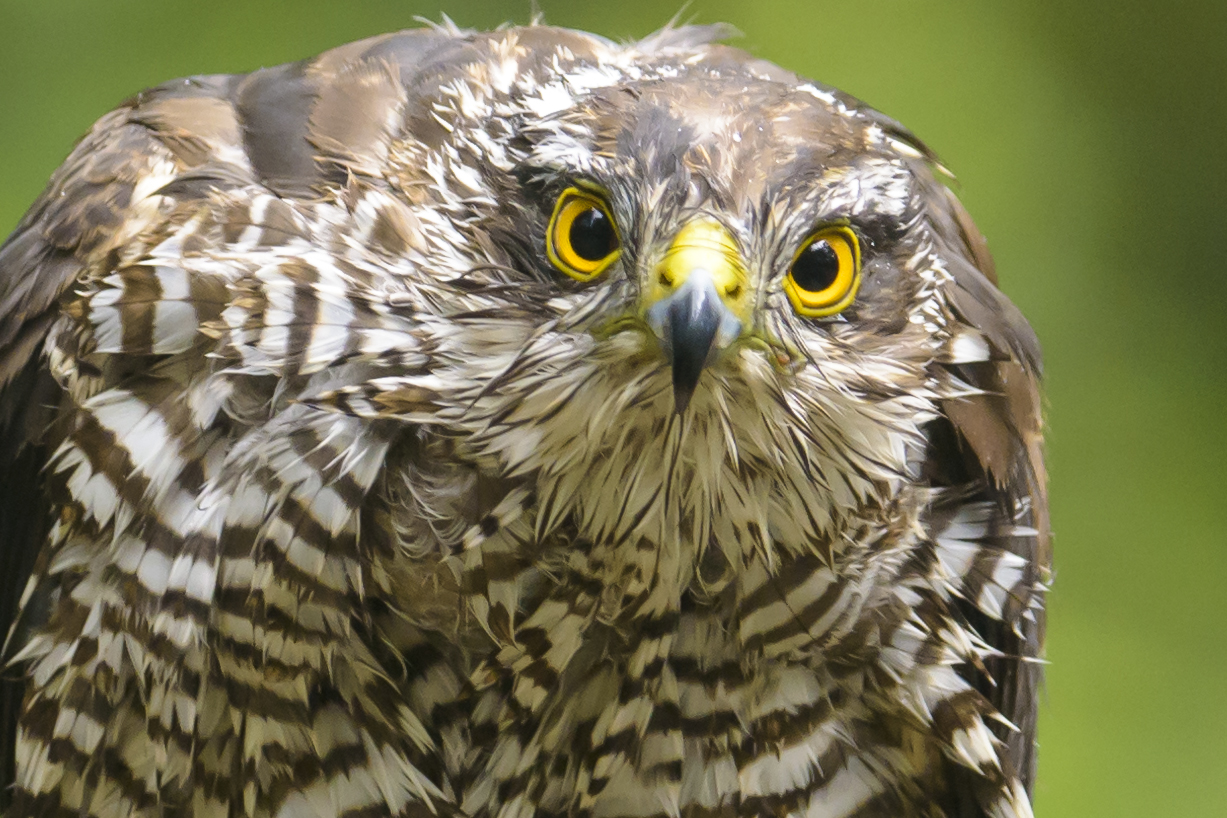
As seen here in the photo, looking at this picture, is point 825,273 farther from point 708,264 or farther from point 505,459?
point 505,459

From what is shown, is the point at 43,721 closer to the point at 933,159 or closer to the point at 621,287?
the point at 621,287

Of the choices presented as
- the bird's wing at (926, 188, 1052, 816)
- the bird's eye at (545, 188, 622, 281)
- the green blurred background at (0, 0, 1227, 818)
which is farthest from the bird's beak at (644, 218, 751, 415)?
the green blurred background at (0, 0, 1227, 818)

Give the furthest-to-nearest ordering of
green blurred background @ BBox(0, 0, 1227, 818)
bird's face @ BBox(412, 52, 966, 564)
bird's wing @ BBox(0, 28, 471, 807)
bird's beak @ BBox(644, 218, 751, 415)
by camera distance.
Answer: green blurred background @ BBox(0, 0, 1227, 818)
bird's wing @ BBox(0, 28, 471, 807)
bird's face @ BBox(412, 52, 966, 564)
bird's beak @ BBox(644, 218, 751, 415)

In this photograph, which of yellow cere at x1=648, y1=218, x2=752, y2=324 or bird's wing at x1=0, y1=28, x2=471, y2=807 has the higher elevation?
yellow cere at x1=648, y1=218, x2=752, y2=324

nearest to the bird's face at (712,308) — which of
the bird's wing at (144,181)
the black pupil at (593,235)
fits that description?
the black pupil at (593,235)

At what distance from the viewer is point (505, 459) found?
1626mm

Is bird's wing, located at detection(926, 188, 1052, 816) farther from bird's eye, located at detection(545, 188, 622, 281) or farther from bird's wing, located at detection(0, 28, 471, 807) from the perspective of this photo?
bird's wing, located at detection(0, 28, 471, 807)

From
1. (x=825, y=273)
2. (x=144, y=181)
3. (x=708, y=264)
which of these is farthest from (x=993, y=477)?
(x=144, y=181)

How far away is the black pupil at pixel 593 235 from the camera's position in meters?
1.53

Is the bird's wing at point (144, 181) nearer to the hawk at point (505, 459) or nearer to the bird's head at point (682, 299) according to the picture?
the hawk at point (505, 459)

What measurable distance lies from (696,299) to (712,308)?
0.02 meters

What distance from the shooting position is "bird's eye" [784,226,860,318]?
61.4 inches

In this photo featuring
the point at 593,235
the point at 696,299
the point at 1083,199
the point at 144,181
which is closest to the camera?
the point at 696,299

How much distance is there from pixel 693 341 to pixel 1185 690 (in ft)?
9.02
